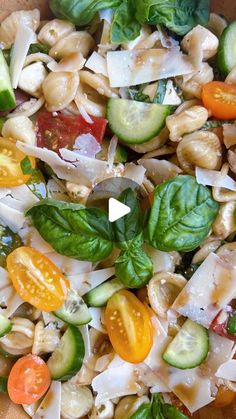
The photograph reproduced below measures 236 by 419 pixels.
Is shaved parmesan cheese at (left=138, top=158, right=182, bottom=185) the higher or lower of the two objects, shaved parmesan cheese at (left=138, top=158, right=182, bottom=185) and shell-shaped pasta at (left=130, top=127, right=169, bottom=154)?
the lower

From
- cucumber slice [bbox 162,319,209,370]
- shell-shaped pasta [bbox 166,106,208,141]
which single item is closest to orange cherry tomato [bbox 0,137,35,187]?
shell-shaped pasta [bbox 166,106,208,141]

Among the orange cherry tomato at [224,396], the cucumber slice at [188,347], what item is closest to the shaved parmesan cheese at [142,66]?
the cucumber slice at [188,347]

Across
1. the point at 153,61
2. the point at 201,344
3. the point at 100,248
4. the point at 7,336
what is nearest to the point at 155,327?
the point at 201,344

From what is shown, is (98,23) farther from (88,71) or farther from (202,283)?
(202,283)

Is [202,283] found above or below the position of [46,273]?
below

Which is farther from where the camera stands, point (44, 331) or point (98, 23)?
point (98, 23)

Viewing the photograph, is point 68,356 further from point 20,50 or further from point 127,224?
point 20,50

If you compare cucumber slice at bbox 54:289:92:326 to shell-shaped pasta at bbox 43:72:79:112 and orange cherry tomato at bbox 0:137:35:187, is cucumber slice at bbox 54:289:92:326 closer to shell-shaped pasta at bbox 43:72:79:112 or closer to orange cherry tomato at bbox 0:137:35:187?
orange cherry tomato at bbox 0:137:35:187
